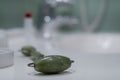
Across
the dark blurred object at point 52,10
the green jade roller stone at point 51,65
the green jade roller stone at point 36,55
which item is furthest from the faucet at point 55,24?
the green jade roller stone at point 51,65

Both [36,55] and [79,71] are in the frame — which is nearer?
[79,71]

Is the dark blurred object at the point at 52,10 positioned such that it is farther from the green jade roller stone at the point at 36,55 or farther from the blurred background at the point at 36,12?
the green jade roller stone at the point at 36,55

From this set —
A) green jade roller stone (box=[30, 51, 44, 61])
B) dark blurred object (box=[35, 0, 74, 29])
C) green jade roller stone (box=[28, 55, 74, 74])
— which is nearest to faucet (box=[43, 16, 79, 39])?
dark blurred object (box=[35, 0, 74, 29])

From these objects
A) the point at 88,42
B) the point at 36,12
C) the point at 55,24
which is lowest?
the point at 88,42

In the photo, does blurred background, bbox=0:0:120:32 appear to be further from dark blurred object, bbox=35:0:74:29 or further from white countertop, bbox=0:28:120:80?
white countertop, bbox=0:28:120:80

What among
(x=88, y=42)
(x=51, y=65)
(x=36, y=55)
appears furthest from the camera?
(x=88, y=42)

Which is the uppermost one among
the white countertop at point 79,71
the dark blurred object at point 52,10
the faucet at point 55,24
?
the dark blurred object at point 52,10

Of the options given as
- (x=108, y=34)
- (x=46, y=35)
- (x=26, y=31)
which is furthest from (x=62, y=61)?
(x=108, y=34)

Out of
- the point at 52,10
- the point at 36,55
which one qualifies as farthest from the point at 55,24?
the point at 36,55

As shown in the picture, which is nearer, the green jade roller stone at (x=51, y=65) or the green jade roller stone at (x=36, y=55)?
the green jade roller stone at (x=51, y=65)

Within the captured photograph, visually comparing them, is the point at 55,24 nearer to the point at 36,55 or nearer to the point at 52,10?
the point at 52,10
